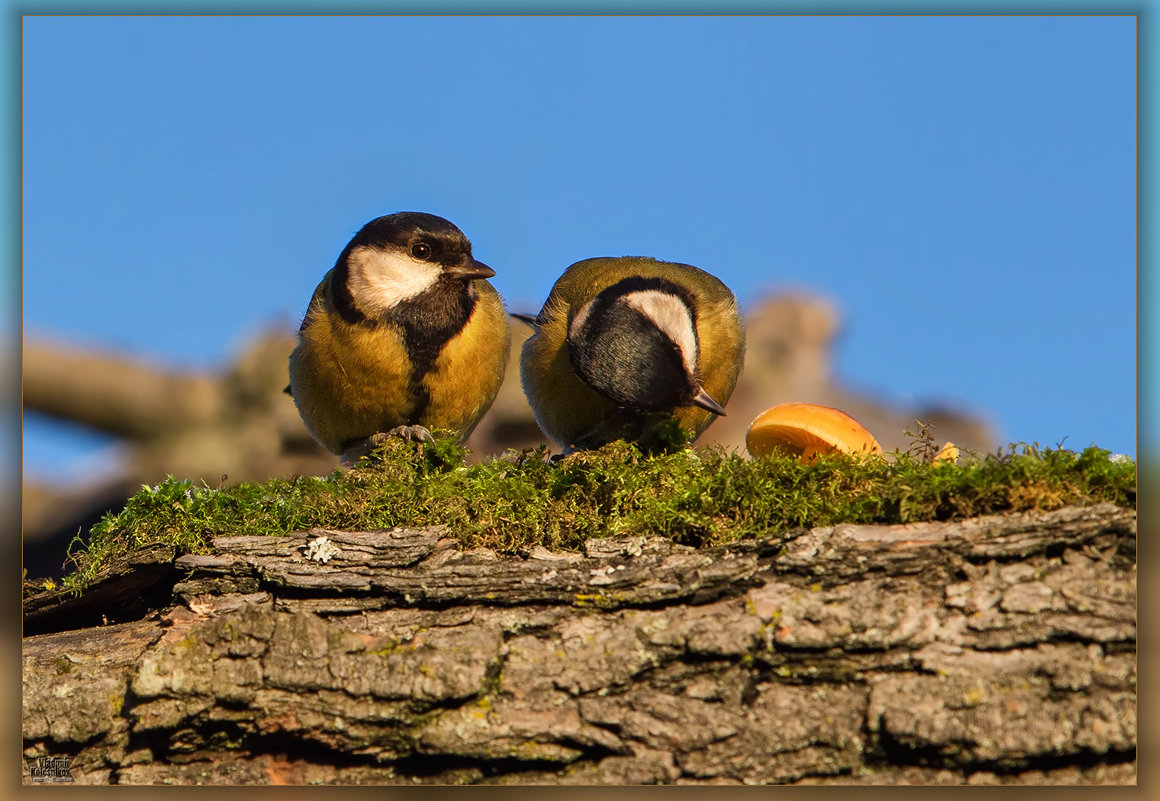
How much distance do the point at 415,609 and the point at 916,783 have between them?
1.82 meters

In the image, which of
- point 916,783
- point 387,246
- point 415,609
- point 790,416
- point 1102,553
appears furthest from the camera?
point 387,246

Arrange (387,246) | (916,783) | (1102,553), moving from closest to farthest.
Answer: (916,783) < (1102,553) < (387,246)

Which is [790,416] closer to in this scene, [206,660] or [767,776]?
[767,776]

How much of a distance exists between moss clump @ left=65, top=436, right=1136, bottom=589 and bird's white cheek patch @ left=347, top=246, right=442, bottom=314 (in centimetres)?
88

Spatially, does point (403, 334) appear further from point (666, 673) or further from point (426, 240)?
point (666, 673)

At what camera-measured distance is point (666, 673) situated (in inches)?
137

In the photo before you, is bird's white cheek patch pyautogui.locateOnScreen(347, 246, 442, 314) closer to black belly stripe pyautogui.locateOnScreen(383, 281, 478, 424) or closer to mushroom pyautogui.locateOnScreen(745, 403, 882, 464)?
black belly stripe pyautogui.locateOnScreen(383, 281, 478, 424)

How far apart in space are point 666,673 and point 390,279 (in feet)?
8.77

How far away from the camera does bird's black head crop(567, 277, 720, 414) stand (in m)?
4.68

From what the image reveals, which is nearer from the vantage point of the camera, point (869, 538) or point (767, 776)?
point (767, 776)

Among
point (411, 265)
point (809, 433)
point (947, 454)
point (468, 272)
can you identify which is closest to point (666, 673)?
point (809, 433)

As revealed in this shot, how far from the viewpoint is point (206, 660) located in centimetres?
363

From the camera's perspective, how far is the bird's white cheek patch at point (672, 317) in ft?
15.8

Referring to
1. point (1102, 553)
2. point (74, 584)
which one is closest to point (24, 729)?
point (74, 584)
